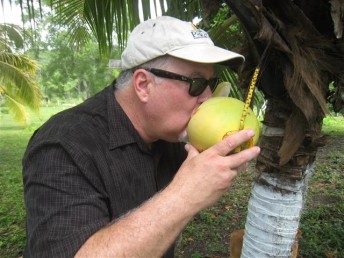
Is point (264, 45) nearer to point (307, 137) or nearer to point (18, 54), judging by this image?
point (307, 137)

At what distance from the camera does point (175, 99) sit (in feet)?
5.23

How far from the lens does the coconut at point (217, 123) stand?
1319mm

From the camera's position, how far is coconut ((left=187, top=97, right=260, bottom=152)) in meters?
1.32

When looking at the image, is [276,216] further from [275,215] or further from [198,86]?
[198,86]

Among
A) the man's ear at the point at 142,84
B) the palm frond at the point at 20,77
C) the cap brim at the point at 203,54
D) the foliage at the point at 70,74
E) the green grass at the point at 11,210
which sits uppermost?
the cap brim at the point at 203,54

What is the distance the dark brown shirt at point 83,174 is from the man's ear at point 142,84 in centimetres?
13

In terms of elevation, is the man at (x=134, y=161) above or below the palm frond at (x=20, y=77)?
above

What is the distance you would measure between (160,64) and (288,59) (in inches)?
22.2

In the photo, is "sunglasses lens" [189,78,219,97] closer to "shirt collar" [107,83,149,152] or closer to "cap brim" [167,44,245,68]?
"cap brim" [167,44,245,68]

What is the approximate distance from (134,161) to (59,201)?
0.47 meters

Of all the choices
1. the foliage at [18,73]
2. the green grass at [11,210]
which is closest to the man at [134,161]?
the green grass at [11,210]

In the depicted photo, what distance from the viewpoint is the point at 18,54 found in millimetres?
10617

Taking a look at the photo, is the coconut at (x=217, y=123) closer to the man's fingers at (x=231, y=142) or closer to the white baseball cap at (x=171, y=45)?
the man's fingers at (x=231, y=142)

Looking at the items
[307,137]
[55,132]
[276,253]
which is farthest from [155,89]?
[276,253]
